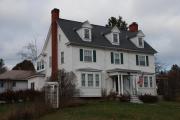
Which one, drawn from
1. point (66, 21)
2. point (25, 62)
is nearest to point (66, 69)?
point (66, 21)

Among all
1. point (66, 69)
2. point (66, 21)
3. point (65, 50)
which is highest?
point (66, 21)

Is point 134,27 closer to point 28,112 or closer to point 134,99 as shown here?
point 134,99

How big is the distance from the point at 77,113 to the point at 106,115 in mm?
2028

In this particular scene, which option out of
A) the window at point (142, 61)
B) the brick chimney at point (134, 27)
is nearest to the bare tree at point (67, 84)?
the window at point (142, 61)

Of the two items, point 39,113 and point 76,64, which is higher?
point 76,64

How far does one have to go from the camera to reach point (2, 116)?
20109 millimetres

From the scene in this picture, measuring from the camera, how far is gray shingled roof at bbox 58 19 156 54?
111 ft

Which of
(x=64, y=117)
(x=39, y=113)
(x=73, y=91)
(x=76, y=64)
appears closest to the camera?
(x=64, y=117)

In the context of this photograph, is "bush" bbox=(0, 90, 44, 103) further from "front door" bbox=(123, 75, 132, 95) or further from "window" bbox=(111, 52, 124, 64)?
"front door" bbox=(123, 75, 132, 95)

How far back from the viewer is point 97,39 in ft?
119

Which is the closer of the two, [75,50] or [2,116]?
[2,116]

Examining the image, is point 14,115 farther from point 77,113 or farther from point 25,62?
point 25,62

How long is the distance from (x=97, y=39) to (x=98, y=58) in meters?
2.59

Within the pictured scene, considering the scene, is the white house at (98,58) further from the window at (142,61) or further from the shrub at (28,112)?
the shrub at (28,112)
